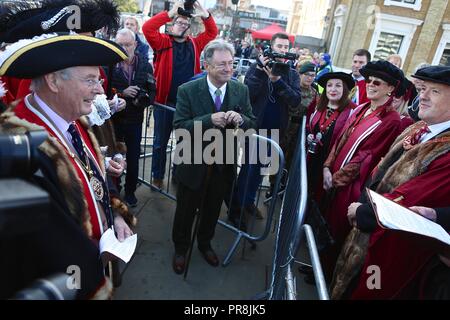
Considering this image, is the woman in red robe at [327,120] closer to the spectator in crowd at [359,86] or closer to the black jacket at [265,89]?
the black jacket at [265,89]

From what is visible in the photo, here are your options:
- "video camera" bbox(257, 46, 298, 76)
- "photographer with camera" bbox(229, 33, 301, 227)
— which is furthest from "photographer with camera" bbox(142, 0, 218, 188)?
"video camera" bbox(257, 46, 298, 76)

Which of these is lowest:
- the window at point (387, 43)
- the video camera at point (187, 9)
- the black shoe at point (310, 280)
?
the black shoe at point (310, 280)

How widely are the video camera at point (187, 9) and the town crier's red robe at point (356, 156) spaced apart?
2486 mm

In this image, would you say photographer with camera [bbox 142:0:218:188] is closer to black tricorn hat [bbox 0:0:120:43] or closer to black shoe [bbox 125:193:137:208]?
black shoe [bbox 125:193:137:208]

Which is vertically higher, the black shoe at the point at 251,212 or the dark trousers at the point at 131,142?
the dark trousers at the point at 131,142

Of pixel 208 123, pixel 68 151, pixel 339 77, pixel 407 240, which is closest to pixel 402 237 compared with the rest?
pixel 407 240

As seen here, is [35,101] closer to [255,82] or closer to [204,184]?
[204,184]

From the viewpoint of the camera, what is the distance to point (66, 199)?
1293 mm

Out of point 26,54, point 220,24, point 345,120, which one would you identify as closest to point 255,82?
point 345,120

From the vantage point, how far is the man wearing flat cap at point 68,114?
1271 millimetres

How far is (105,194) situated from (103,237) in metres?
0.33

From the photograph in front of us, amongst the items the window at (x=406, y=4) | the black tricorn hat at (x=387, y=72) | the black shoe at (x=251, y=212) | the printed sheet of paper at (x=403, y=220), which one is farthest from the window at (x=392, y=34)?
the printed sheet of paper at (x=403, y=220)

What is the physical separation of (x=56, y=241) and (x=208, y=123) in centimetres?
176

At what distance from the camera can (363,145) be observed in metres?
2.89
